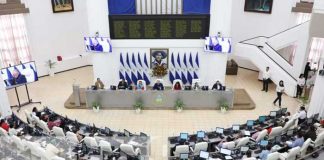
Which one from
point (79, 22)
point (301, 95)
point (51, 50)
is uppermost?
point (79, 22)

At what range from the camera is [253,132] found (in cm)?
1273

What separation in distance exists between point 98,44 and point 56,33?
18.2 feet

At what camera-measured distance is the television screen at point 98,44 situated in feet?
58.9

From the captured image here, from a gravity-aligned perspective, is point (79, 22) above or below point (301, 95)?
above

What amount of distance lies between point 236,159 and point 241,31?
1401cm

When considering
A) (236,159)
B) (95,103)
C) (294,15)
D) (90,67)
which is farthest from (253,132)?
(90,67)

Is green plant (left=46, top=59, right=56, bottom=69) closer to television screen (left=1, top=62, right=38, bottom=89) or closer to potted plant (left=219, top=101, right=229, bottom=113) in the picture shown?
television screen (left=1, top=62, right=38, bottom=89)

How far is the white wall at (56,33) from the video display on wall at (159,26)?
5.75 metres

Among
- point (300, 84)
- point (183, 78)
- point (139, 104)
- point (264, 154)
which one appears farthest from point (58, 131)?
point (300, 84)

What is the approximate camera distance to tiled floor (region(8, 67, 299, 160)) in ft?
48.6

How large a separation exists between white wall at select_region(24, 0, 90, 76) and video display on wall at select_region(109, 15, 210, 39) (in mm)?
5751

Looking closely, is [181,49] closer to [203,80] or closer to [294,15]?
[203,80]

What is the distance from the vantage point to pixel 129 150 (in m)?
11.2

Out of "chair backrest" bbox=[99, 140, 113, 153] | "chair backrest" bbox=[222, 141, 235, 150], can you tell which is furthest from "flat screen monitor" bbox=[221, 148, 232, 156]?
"chair backrest" bbox=[99, 140, 113, 153]
